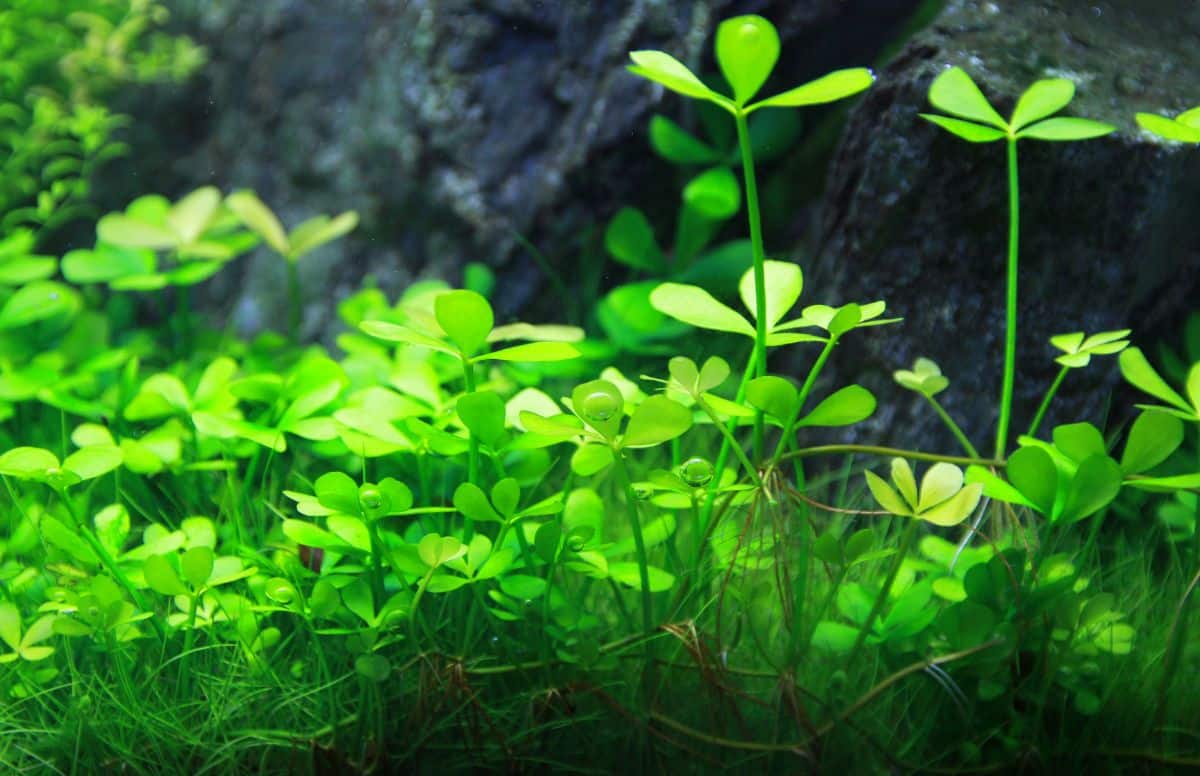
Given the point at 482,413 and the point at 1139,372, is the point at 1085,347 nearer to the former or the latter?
the point at 1139,372

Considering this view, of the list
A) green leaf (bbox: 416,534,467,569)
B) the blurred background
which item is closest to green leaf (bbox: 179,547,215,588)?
green leaf (bbox: 416,534,467,569)

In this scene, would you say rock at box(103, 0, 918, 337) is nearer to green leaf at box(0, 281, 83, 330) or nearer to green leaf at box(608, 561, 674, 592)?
green leaf at box(0, 281, 83, 330)

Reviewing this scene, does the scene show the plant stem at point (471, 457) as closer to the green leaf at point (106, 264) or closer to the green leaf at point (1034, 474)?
the green leaf at point (1034, 474)

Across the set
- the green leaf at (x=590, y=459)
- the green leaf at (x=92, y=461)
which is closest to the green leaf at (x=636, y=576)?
the green leaf at (x=590, y=459)

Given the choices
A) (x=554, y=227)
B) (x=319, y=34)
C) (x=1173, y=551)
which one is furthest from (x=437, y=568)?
(x=319, y=34)

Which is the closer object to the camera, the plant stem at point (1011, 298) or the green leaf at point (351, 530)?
the green leaf at point (351, 530)

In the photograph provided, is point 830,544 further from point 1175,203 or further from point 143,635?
point 1175,203
